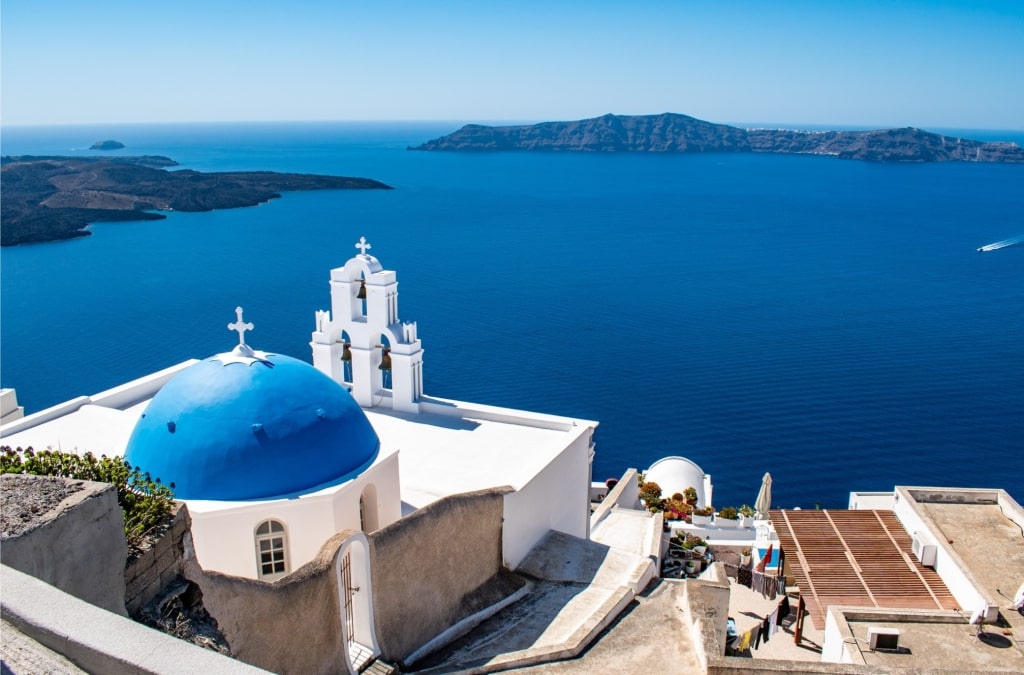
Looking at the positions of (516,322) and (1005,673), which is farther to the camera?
(516,322)

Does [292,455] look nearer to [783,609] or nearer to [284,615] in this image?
[284,615]

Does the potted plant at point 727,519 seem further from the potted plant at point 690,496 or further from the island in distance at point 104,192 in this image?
the island in distance at point 104,192

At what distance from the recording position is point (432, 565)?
1158cm

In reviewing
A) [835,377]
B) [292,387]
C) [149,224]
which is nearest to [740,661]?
[292,387]

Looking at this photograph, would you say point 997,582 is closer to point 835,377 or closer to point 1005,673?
point 1005,673

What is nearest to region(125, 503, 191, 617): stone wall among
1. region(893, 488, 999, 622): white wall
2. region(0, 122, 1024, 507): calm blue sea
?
region(893, 488, 999, 622): white wall

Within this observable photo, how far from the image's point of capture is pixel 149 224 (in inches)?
3310

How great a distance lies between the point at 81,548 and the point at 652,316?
49579mm

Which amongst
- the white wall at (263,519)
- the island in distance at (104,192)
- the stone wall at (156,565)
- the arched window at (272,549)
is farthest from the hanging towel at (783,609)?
the island in distance at (104,192)

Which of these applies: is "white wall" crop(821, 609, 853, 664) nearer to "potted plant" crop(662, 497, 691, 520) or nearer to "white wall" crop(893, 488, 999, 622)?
"white wall" crop(893, 488, 999, 622)

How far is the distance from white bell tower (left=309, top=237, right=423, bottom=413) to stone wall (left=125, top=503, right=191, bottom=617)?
32.8ft

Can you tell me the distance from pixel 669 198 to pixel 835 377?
Result: 73447mm

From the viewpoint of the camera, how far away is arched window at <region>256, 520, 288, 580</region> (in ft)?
37.0

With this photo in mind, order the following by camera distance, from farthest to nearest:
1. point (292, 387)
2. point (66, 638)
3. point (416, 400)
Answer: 1. point (416, 400)
2. point (292, 387)
3. point (66, 638)
